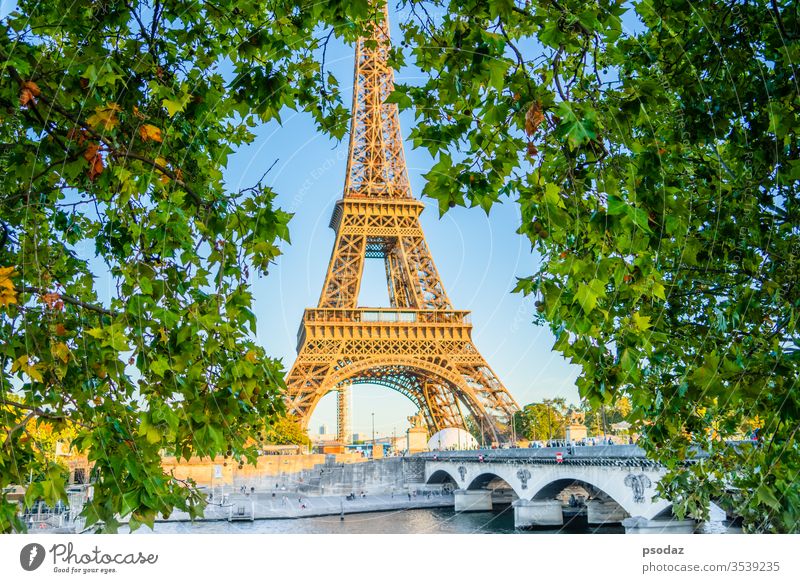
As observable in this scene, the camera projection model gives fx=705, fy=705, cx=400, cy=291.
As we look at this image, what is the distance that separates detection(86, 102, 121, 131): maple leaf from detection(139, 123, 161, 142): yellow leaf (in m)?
0.17

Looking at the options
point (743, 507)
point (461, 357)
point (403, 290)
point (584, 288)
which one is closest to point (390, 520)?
point (461, 357)

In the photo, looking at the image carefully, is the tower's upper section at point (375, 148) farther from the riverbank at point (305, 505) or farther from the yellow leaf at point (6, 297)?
the yellow leaf at point (6, 297)

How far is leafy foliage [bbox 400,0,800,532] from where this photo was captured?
2.24m

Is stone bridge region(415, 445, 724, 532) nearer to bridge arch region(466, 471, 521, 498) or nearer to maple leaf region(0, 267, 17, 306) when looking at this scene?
bridge arch region(466, 471, 521, 498)

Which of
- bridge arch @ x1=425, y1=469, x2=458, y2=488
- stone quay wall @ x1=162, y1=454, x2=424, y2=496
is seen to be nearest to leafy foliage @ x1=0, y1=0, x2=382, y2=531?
stone quay wall @ x1=162, y1=454, x2=424, y2=496

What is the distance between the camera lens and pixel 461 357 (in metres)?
27.7

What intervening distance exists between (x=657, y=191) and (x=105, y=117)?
2.11 metres

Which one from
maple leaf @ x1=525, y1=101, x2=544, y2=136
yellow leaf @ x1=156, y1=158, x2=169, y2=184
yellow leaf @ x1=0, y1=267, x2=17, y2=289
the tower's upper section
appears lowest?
yellow leaf @ x1=0, y1=267, x2=17, y2=289

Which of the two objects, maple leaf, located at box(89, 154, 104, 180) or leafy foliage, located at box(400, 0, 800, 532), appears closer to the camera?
leafy foliage, located at box(400, 0, 800, 532)

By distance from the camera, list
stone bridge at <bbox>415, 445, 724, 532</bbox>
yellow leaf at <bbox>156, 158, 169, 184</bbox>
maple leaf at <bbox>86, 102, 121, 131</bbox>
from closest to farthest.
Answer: maple leaf at <bbox>86, 102, 121, 131</bbox>, yellow leaf at <bbox>156, 158, 169, 184</bbox>, stone bridge at <bbox>415, 445, 724, 532</bbox>

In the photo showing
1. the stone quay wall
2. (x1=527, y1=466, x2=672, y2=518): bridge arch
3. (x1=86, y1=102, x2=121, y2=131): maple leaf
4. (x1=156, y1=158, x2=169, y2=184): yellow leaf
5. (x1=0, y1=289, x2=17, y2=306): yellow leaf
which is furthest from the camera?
the stone quay wall

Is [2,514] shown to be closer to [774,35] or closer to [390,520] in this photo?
[774,35]

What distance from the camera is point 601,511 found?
70.8ft

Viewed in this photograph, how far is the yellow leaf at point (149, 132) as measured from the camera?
2.96 metres
